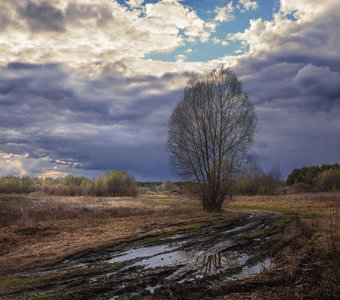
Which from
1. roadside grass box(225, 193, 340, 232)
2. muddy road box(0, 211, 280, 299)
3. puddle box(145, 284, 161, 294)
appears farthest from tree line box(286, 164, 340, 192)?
puddle box(145, 284, 161, 294)

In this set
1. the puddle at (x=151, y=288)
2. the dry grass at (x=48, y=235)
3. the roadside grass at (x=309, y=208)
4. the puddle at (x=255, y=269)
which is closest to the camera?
the puddle at (x=151, y=288)

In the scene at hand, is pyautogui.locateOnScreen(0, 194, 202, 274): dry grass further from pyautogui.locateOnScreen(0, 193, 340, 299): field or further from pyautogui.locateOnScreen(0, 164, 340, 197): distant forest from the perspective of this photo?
pyautogui.locateOnScreen(0, 164, 340, 197): distant forest

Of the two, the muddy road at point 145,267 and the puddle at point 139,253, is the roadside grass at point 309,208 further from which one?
the puddle at point 139,253

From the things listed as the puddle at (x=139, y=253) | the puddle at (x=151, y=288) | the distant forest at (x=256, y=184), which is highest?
the distant forest at (x=256, y=184)

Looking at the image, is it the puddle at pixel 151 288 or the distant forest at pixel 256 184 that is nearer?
the puddle at pixel 151 288

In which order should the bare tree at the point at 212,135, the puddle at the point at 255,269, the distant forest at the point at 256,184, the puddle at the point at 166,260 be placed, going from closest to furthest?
the puddle at the point at 255,269 → the puddle at the point at 166,260 → the bare tree at the point at 212,135 → the distant forest at the point at 256,184

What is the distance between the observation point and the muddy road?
377 inches

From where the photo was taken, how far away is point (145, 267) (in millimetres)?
12359

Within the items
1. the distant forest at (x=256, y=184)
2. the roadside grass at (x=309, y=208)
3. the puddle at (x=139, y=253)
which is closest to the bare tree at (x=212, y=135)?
the roadside grass at (x=309, y=208)

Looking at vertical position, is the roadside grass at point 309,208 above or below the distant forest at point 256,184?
below

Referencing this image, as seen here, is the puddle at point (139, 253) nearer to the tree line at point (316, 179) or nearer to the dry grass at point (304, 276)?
the dry grass at point (304, 276)

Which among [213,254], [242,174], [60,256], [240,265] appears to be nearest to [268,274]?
[240,265]

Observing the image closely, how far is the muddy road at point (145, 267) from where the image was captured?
9570mm

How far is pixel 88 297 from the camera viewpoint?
8773 mm
